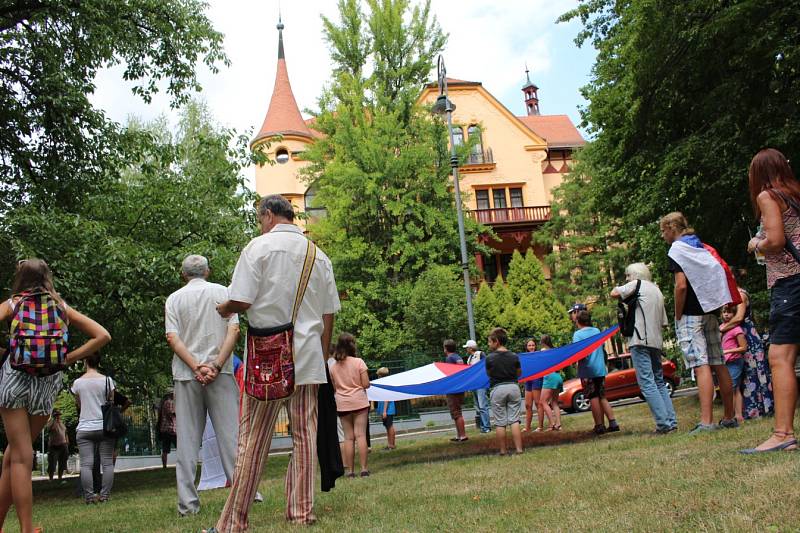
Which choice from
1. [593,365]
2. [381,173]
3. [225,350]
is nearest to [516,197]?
[381,173]

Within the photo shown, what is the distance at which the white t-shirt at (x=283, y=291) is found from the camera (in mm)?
4473

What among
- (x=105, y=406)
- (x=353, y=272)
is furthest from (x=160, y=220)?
(x=353, y=272)

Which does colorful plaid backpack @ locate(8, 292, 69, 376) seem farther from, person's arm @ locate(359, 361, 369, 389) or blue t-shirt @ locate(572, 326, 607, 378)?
blue t-shirt @ locate(572, 326, 607, 378)

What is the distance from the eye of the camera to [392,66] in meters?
33.7

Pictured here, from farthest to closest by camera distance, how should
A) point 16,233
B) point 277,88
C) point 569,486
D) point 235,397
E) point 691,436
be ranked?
point 277,88 < point 16,233 < point 691,436 < point 235,397 < point 569,486

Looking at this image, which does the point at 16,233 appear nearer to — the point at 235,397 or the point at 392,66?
the point at 235,397

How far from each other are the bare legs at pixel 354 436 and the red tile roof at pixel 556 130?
125 ft

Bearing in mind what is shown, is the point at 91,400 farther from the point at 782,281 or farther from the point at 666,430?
the point at 782,281

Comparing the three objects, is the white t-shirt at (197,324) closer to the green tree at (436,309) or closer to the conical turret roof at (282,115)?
the green tree at (436,309)

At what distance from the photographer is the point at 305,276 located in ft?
15.2

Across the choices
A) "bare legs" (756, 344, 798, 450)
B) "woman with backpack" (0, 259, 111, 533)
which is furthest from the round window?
"bare legs" (756, 344, 798, 450)

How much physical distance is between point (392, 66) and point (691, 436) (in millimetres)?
29090

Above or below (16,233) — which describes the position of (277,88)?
above

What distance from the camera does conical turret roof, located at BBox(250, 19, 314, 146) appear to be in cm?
4107
